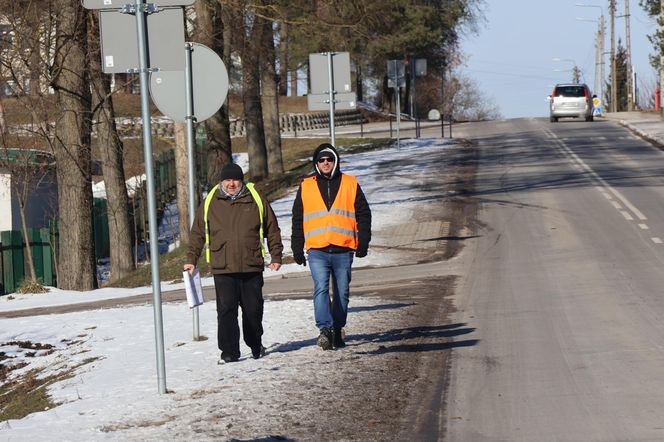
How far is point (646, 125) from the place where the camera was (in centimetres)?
4975

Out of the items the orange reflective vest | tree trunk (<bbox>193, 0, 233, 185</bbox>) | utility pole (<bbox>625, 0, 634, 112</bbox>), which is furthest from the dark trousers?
utility pole (<bbox>625, 0, 634, 112</bbox>)

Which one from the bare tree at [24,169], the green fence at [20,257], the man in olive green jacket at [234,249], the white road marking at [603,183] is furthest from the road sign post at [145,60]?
the green fence at [20,257]

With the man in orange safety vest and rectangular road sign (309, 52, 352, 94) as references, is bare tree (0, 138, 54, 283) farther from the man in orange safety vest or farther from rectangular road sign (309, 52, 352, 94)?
the man in orange safety vest

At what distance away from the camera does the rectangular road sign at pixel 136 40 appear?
922 cm

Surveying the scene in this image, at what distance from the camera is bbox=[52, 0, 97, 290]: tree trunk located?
19.9 metres

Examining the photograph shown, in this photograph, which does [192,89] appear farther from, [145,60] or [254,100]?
[254,100]

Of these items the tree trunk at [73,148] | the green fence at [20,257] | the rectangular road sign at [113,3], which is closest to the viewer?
the rectangular road sign at [113,3]

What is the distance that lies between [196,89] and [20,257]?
53.6 ft

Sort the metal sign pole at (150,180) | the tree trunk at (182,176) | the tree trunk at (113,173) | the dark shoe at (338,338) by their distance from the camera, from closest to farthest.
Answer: the metal sign pole at (150,180), the dark shoe at (338,338), the tree trunk at (113,173), the tree trunk at (182,176)

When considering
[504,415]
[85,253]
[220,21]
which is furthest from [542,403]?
[220,21]

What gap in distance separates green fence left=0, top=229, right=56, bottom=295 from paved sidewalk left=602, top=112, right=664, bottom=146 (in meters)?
21.0

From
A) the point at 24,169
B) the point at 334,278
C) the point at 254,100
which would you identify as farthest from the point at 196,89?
the point at 254,100

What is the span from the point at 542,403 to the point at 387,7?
22.1 metres

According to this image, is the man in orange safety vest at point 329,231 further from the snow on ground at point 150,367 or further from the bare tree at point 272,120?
the bare tree at point 272,120
